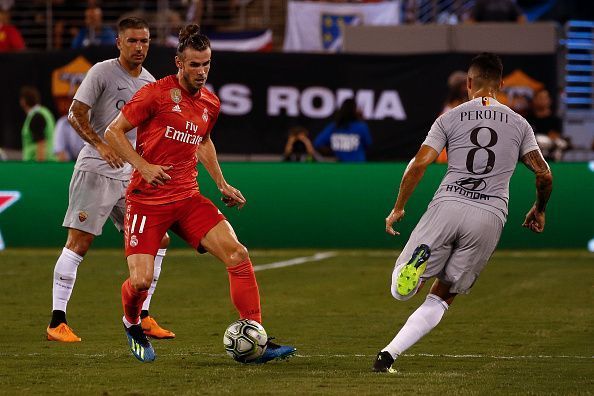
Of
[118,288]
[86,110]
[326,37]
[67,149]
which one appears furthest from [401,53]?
[86,110]

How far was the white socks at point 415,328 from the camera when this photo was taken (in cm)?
866

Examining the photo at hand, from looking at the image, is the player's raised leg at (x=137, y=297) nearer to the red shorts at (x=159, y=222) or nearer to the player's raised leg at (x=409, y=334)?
the red shorts at (x=159, y=222)

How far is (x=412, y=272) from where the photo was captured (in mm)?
8539

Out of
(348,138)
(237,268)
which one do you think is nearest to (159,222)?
(237,268)

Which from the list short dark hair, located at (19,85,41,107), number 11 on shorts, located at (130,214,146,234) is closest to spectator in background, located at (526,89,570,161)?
short dark hair, located at (19,85,41,107)

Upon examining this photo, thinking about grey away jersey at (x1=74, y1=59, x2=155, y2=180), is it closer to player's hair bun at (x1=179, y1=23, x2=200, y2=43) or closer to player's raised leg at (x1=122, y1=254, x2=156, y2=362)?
player's hair bun at (x1=179, y1=23, x2=200, y2=43)

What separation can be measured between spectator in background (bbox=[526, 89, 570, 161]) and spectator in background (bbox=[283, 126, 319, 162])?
349 centimetres

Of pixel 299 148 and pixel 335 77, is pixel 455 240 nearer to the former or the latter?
pixel 299 148

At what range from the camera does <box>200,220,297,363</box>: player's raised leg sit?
30.2 feet

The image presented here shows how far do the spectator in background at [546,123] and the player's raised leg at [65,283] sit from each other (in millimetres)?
11657

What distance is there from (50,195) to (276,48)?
300 inches

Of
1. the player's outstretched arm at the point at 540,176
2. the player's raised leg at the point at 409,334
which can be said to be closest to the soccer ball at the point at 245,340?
the player's raised leg at the point at 409,334

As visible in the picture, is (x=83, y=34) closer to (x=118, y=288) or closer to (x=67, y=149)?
(x=67, y=149)

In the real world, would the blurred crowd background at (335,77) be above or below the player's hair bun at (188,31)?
below
